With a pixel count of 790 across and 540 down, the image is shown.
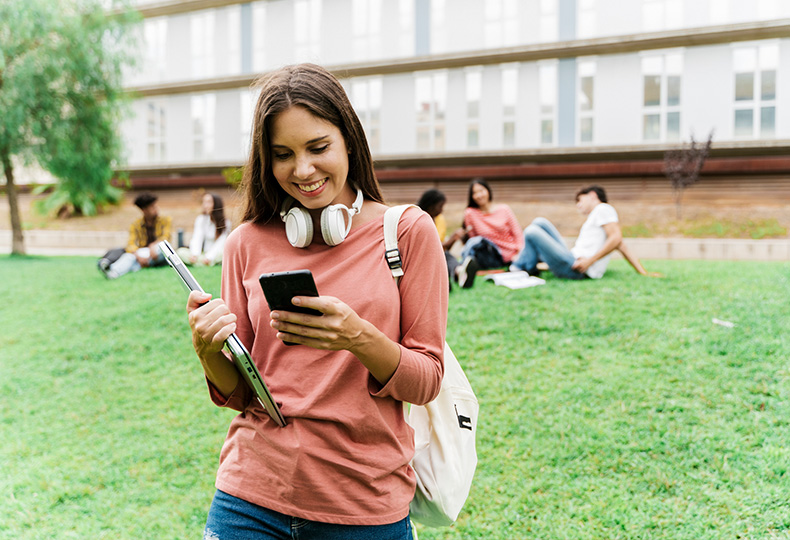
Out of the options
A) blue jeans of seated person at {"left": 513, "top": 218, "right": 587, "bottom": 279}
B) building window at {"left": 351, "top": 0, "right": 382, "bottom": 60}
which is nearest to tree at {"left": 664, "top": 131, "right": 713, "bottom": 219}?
blue jeans of seated person at {"left": 513, "top": 218, "right": 587, "bottom": 279}

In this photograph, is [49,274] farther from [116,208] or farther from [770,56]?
[770,56]

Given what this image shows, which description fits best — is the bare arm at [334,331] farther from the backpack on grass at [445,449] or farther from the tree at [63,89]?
the tree at [63,89]

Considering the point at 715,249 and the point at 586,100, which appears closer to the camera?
the point at 715,249

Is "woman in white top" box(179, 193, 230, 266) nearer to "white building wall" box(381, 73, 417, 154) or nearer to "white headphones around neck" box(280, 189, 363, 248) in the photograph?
"white headphones around neck" box(280, 189, 363, 248)

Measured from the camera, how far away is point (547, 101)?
19984 mm

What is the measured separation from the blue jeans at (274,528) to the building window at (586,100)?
65.0ft

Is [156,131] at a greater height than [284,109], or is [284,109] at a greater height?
[156,131]

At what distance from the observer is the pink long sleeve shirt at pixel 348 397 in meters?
1.41

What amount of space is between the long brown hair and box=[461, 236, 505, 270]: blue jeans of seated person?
258 inches

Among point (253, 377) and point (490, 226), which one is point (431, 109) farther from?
point (253, 377)

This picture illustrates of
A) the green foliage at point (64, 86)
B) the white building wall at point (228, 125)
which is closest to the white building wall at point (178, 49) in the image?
the white building wall at point (228, 125)

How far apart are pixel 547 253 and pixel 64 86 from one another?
41.0ft

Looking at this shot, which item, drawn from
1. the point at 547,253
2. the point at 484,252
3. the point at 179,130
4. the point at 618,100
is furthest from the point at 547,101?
the point at 179,130

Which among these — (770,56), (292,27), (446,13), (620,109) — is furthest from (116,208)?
(770,56)
